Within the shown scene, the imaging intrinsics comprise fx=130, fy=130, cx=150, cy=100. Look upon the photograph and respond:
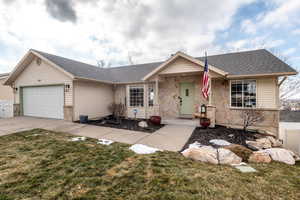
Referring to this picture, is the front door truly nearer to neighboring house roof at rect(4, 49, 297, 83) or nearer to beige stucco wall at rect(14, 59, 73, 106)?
neighboring house roof at rect(4, 49, 297, 83)

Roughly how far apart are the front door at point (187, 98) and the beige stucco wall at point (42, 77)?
764 cm

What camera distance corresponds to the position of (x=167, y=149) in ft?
15.1

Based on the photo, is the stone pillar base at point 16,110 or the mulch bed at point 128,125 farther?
the stone pillar base at point 16,110

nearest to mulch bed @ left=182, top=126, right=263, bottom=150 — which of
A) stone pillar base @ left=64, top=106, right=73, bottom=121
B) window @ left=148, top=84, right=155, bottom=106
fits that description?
window @ left=148, top=84, right=155, bottom=106

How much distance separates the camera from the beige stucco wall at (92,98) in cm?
884

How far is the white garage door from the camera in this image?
931 centimetres

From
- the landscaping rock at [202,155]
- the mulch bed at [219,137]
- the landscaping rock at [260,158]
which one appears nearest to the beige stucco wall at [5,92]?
the mulch bed at [219,137]

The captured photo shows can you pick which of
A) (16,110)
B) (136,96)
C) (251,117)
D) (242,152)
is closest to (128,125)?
(136,96)

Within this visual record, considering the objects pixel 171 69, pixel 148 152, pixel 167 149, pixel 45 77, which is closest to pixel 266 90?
pixel 171 69

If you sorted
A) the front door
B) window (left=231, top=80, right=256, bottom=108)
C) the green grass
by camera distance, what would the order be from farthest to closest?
the front door → window (left=231, top=80, right=256, bottom=108) → the green grass

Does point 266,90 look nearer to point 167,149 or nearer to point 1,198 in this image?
point 167,149

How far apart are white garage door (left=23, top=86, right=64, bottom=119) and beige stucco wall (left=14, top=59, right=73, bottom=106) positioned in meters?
0.45

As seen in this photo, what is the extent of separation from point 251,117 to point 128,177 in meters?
7.80

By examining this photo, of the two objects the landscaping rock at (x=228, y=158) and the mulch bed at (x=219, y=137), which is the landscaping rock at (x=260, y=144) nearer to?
the mulch bed at (x=219, y=137)
